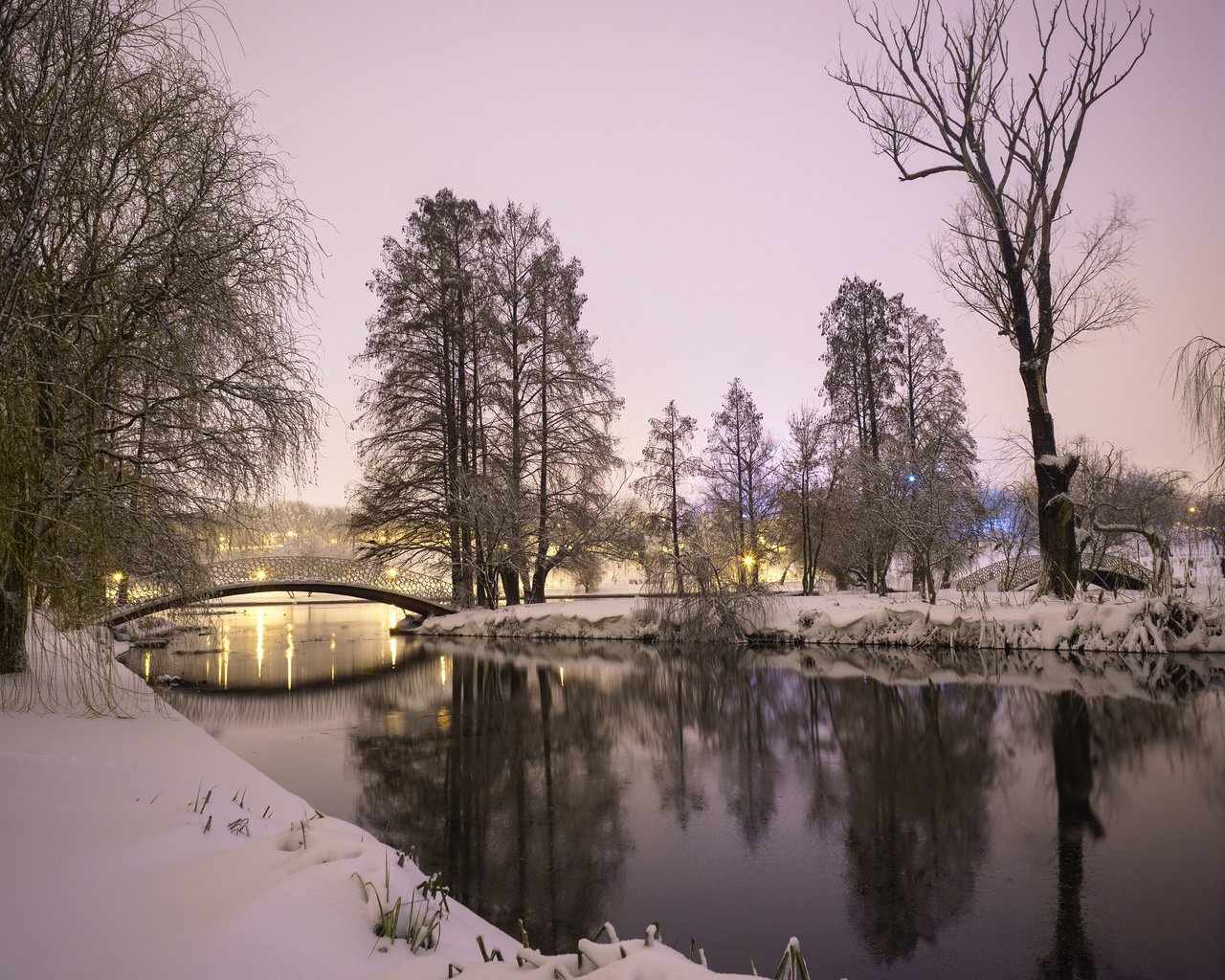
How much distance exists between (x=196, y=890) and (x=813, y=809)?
17.8 ft

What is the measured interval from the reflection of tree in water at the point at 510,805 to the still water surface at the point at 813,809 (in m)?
0.03

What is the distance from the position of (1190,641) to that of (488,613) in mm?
20091

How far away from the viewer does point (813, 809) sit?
7.26 metres

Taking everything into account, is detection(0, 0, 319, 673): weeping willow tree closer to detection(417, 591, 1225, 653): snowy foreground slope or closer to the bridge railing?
detection(417, 591, 1225, 653): snowy foreground slope

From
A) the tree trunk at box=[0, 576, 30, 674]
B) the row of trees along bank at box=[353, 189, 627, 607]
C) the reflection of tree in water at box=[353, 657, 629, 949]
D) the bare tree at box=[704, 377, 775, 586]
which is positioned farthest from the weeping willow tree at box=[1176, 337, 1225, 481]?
the bare tree at box=[704, 377, 775, 586]

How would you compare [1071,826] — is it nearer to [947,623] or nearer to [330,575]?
[947,623]

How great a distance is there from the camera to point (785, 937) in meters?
4.67

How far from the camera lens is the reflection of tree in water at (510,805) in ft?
17.7

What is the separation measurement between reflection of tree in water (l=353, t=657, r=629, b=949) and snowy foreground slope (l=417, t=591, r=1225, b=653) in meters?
8.89

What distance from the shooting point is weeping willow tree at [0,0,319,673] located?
553 cm

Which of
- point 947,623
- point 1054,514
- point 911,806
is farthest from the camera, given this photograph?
point 947,623

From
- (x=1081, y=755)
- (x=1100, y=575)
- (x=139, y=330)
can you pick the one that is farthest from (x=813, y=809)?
(x=1100, y=575)

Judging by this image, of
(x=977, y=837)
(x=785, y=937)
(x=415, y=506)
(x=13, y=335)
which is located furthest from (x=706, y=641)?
(x=13, y=335)

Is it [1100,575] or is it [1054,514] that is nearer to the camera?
[1054,514]
